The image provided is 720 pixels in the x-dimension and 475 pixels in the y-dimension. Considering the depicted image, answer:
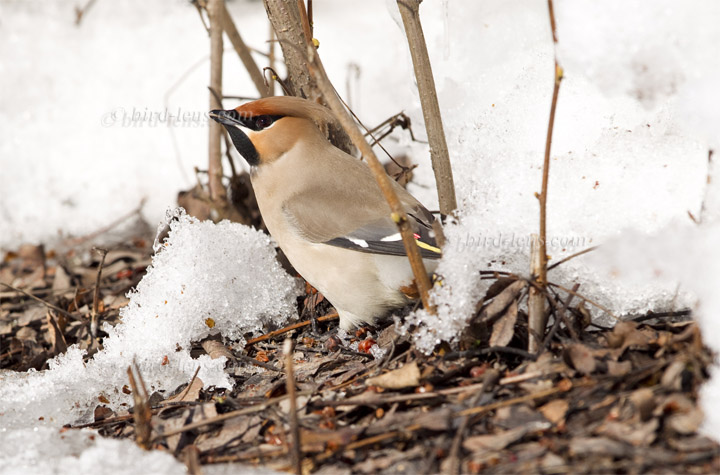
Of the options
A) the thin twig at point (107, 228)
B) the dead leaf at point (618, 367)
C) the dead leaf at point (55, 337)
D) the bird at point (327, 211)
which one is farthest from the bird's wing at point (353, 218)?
the thin twig at point (107, 228)

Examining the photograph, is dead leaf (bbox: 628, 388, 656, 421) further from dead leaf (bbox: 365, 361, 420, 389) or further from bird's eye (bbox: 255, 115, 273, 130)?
bird's eye (bbox: 255, 115, 273, 130)

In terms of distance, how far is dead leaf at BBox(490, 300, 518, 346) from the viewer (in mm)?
2223

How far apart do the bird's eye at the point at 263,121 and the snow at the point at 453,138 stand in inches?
20.3

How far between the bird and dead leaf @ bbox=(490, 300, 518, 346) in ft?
1.14

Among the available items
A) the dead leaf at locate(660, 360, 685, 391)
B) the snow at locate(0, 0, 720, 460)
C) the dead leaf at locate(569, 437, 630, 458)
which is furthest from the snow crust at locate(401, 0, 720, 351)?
the dead leaf at locate(569, 437, 630, 458)

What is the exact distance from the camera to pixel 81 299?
3.83m

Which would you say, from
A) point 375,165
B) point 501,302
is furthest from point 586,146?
point 375,165

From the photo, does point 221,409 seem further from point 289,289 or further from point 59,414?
point 289,289

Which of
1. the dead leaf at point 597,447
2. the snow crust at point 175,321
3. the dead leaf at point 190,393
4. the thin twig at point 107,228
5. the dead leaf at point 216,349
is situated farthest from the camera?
the thin twig at point 107,228

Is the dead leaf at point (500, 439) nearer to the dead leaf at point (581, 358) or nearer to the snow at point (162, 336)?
the dead leaf at point (581, 358)

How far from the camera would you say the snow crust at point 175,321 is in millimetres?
2676

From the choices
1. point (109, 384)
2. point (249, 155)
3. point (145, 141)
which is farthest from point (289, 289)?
point (145, 141)

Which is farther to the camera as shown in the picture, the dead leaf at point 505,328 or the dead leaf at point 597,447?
the dead leaf at point 505,328

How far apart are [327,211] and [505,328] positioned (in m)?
0.89
